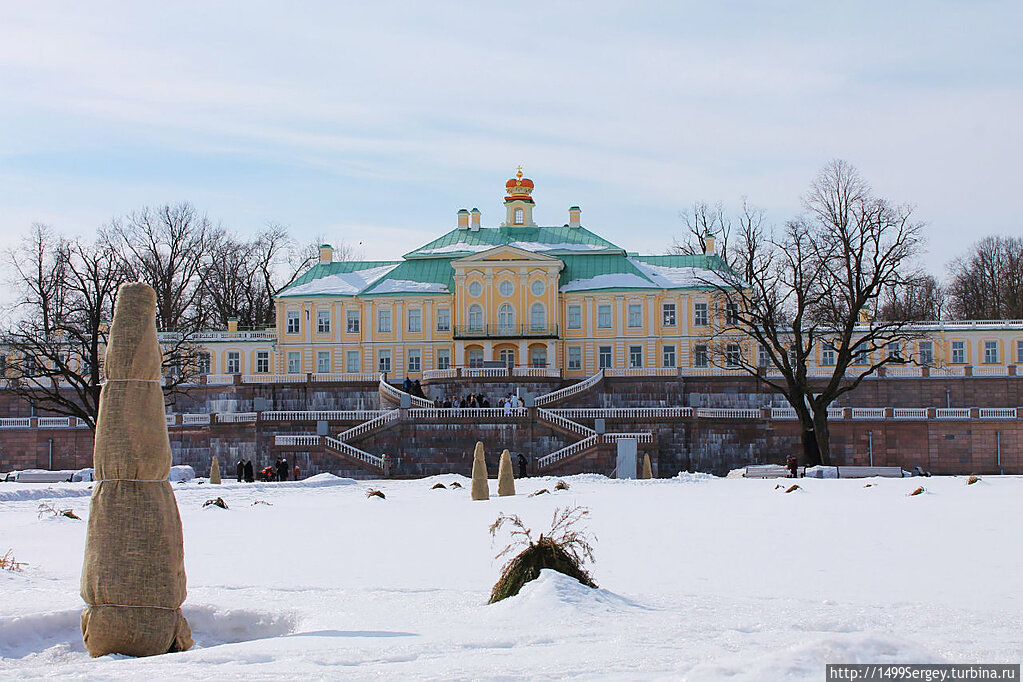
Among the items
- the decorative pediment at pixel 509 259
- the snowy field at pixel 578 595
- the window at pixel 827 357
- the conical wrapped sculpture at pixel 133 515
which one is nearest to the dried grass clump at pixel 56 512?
the snowy field at pixel 578 595

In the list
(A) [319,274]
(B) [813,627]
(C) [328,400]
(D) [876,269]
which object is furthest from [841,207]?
(B) [813,627]

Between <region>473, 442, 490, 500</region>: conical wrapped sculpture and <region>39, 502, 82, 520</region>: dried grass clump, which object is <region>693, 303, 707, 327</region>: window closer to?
<region>473, 442, 490, 500</region>: conical wrapped sculpture

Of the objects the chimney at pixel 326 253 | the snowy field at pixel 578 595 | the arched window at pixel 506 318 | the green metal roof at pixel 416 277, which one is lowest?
the snowy field at pixel 578 595

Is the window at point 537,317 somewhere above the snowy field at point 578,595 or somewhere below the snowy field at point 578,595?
above

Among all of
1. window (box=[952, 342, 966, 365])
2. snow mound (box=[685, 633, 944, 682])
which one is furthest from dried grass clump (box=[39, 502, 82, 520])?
window (box=[952, 342, 966, 365])

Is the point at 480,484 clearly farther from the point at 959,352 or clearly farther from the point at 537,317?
the point at 959,352

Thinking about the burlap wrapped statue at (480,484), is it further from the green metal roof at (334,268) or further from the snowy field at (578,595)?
the green metal roof at (334,268)

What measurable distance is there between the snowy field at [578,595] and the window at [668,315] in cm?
3964

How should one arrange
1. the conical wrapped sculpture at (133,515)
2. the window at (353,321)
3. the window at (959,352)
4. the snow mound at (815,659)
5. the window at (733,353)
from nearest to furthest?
the snow mound at (815,659), the conical wrapped sculpture at (133,515), the window at (733,353), the window at (959,352), the window at (353,321)

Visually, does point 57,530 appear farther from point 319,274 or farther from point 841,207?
point 319,274

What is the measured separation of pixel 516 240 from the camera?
65812 millimetres

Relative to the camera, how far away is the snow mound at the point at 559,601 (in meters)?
10.2

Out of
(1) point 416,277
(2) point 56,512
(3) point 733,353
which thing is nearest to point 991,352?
(3) point 733,353

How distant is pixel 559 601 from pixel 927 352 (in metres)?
53.9
